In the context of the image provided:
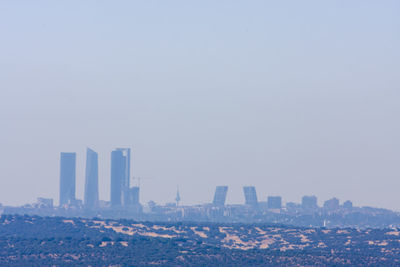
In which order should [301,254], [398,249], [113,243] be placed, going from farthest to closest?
[398,249]
[113,243]
[301,254]

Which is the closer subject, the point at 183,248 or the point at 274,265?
the point at 274,265

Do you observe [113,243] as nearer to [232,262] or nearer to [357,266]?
[232,262]

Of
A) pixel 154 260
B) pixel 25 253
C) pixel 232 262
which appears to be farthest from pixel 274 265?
pixel 25 253

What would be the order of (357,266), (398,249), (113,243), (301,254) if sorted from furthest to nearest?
(398,249), (113,243), (301,254), (357,266)

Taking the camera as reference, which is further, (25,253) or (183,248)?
(183,248)

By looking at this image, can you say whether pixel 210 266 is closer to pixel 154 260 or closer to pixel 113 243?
pixel 154 260

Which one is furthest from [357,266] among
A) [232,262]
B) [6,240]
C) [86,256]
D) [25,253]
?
[6,240]

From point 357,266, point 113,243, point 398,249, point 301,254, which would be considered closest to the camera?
point 357,266

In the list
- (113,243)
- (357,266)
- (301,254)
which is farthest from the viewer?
(113,243)
